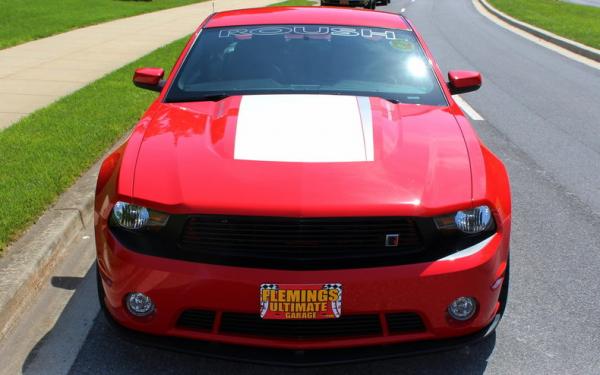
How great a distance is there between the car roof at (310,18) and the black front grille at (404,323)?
2.58 meters

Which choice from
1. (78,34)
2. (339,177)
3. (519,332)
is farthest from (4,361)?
(78,34)

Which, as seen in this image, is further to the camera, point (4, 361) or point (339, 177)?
point (4, 361)

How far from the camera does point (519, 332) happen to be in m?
3.66

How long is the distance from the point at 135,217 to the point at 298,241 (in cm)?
74

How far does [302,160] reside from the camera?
10.4 feet

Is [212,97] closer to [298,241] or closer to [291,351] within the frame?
[298,241]

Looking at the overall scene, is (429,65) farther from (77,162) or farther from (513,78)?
(513,78)

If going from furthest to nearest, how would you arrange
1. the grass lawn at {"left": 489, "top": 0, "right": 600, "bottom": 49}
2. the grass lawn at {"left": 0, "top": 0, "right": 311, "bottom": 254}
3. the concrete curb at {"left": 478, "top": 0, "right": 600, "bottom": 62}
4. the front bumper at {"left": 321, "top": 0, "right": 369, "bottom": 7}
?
the front bumper at {"left": 321, "top": 0, "right": 369, "bottom": 7}, the grass lawn at {"left": 489, "top": 0, "right": 600, "bottom": 49}, the concrete curb at {"left": 478, "top": 0, "right": 600, "bottom": 62}, the grass lawn at {"left": 0, "top": 0, "right": 311, "bottom": 254}

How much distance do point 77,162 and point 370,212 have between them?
12.3 feet

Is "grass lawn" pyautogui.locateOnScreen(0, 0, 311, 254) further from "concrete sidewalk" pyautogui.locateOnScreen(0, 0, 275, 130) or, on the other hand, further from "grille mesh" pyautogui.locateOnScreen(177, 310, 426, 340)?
"grille mesh" pyautogui.locateOnScreen(177, 310, 426, 340)

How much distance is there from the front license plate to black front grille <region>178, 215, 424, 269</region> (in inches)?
3.6

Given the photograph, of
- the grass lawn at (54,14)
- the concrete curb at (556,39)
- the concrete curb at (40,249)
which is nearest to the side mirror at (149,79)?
the concrete curb at (40,249)

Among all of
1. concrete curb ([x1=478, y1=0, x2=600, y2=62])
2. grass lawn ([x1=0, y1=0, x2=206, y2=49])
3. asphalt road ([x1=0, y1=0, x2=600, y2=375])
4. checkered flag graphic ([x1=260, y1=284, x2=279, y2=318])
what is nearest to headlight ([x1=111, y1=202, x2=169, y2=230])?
checkered flag graphic ([x1=260, y1=284, x2=279, y2=318])

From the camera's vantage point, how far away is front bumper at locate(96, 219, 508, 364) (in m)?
2.86
